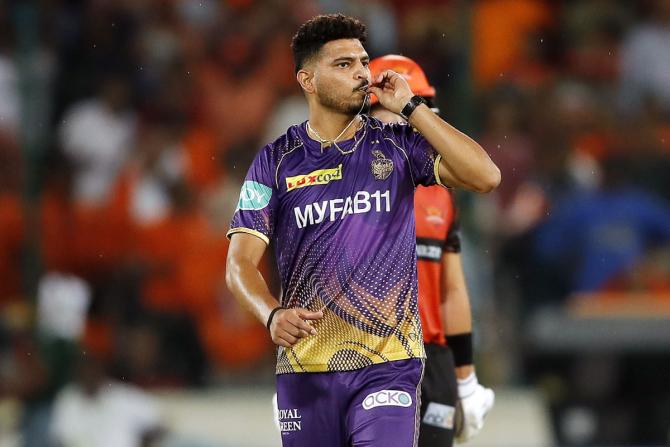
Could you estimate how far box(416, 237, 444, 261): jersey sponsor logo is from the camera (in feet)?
16.7

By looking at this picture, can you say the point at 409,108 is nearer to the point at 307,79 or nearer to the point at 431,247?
the point at 307,79

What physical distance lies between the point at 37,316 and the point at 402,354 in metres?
4.78

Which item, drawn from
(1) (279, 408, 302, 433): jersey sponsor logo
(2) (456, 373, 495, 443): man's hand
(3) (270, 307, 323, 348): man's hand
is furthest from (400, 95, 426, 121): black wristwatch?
(2) (456, 373, 495, 443): man's hand

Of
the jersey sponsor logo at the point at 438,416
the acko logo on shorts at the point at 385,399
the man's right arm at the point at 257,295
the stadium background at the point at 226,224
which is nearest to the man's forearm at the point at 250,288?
the man's right arm at the point at 257,295

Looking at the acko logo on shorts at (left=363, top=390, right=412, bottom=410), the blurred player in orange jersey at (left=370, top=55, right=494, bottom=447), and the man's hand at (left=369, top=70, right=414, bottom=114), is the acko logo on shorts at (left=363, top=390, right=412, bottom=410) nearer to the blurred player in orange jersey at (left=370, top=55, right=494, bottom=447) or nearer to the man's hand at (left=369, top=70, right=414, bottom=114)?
the blurred player in orange jersey at (left=370, top=55, right=494, bottom=447)

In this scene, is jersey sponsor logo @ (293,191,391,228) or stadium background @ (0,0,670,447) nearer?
jersey sponsor logo @ (293,191,391,228)

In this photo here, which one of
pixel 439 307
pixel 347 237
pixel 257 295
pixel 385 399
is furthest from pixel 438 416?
pixel 257 295

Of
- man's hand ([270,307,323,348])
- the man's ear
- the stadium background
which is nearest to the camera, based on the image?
man's hand ([270,307,323,348])

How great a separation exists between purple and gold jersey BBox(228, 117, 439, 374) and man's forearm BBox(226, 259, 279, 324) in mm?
137

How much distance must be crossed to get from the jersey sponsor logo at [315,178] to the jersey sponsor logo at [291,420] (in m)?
0.79

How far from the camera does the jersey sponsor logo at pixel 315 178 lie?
4.42 meters

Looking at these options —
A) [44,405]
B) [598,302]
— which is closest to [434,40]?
[598,302]

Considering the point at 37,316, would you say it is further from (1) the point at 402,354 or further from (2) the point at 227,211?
(1) the point at 402,354

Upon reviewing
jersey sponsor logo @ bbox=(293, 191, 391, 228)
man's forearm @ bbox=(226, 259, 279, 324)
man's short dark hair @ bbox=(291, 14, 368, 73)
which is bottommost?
man's forearm @ bbox=(226, 259, 279, 324)
